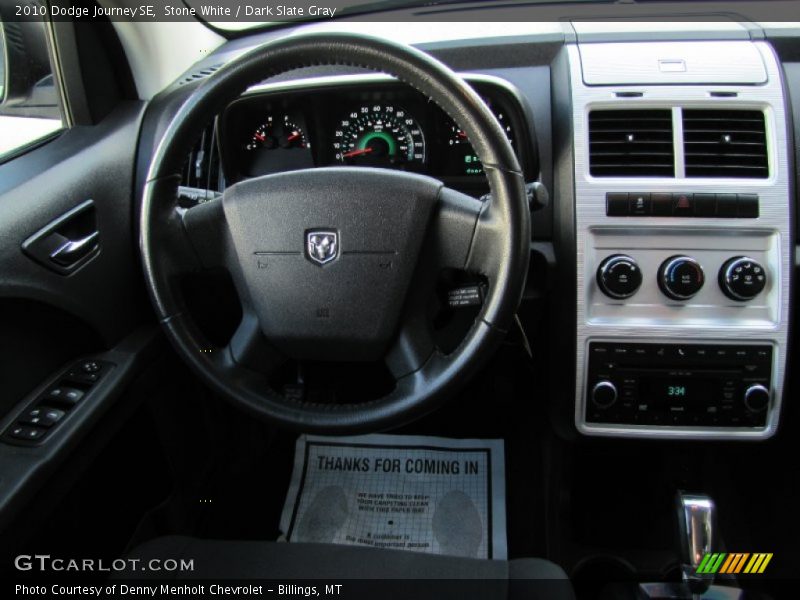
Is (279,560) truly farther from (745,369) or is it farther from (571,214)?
(745,369)

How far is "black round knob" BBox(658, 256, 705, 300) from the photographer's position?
119 centimetres

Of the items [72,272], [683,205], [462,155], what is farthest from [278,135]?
[683,205]

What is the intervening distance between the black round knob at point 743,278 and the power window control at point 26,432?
118 cm

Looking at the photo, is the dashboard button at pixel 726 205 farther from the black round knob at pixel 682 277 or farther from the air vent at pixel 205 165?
the air vent at pixel 205 165

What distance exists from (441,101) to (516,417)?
1.03 metres

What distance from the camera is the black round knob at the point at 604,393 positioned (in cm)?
126

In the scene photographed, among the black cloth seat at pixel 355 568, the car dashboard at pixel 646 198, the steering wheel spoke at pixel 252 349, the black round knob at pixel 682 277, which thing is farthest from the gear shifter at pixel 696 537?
the steering wheel spoke at pixel 252 349

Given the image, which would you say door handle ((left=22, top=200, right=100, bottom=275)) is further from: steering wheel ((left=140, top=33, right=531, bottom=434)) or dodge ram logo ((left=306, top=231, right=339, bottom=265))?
dodge ram logo ((left=306, top=231, right=339, bottom=265))

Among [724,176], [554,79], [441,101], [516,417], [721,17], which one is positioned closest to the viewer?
[441,101]

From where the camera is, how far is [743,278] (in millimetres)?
1191

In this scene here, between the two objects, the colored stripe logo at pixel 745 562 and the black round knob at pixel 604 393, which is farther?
the colored stripe logo at pixel 745 562

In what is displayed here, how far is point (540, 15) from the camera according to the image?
1493 mm

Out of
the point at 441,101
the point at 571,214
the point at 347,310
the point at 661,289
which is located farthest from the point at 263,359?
the point at 661,289

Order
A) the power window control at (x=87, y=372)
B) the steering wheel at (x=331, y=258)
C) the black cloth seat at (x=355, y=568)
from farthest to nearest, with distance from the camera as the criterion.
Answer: the power window control at (x=87, y=372) → the black cloth seat at (x=355, y=568) → the steering wheel at (x=331, y=258)
